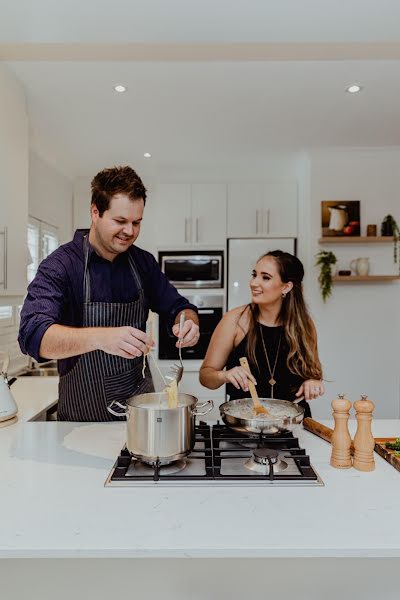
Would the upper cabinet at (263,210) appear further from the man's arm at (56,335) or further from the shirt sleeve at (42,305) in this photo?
the man's arm at (56,335)

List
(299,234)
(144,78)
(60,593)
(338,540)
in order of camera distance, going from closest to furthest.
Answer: (338,540)
(60,593)
(144,78)
(299,234)

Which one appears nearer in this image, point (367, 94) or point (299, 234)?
point (367, 94)

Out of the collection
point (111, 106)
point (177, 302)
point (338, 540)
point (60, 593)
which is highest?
point (111, 106)

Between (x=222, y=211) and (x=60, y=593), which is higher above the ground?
(x=222, y=211)

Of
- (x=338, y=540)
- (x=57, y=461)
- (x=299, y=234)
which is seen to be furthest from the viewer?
(x=299, y=234)

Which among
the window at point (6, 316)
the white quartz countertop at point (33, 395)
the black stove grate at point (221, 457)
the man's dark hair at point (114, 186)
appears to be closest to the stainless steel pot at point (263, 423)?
the black stove grate at point (221, 457)

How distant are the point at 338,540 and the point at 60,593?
68 centimetres

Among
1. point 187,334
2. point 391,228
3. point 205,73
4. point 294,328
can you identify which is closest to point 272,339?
point 294,328

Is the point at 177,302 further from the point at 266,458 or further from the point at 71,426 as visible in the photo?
the point at 266,458

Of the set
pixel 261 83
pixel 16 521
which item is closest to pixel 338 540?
pixel 16 521

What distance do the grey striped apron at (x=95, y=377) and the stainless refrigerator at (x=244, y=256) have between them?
2.55 m

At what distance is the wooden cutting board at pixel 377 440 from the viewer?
1.22 m

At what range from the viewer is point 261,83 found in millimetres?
2551

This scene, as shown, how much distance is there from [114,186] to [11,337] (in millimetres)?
1854
